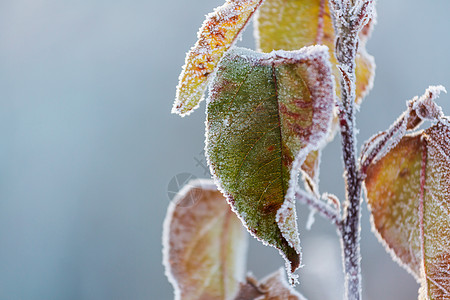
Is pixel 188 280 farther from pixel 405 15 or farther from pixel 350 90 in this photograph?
pixel 405 15

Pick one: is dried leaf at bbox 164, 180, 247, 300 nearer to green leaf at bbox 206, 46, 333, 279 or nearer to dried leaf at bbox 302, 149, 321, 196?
dried leaf at bbox 302, 149, 321, 196

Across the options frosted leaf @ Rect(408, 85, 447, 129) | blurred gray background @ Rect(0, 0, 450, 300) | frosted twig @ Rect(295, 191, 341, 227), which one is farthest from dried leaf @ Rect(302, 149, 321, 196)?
blurred gray background @ Rect(0, 0, 450, 300)

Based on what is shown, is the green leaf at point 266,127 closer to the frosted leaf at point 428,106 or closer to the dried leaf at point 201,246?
the frosted leaf at point 428,106

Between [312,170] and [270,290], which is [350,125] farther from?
[270,290]

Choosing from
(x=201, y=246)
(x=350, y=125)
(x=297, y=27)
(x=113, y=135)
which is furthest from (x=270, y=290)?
(x=113, y=135)

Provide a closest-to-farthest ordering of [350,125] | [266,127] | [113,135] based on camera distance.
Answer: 1. [266,127]
2. [350,125]
3. [113,135]

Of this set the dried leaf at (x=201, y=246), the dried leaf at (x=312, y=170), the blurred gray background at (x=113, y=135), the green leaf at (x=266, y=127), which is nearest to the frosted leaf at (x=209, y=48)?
the green leaf at (x=266, y=127)

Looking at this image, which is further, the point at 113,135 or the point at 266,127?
the point at 113,135
